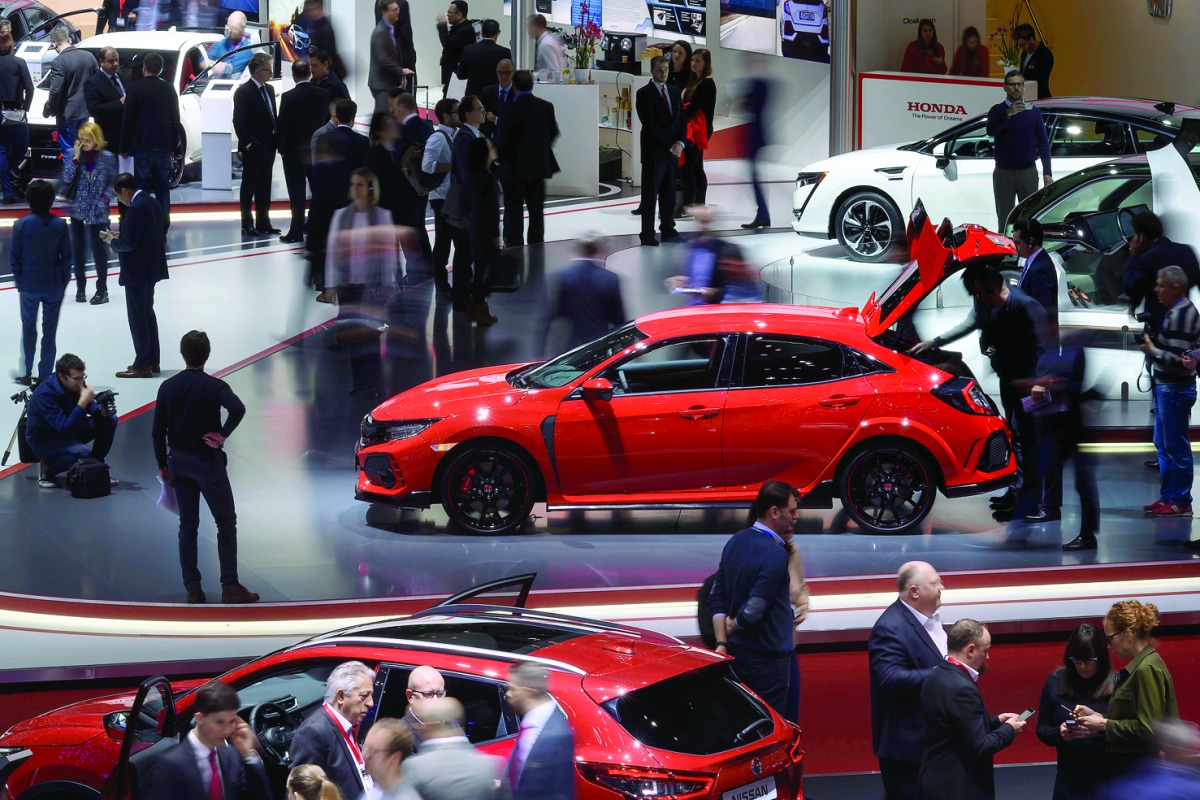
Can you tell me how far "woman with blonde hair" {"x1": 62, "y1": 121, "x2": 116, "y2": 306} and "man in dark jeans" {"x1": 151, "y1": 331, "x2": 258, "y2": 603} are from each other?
6.29 meters

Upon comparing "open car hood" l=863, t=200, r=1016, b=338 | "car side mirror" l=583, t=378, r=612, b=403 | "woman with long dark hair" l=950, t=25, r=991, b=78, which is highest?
"woman with long dark hair" l=950, t=25, r=991, b=78

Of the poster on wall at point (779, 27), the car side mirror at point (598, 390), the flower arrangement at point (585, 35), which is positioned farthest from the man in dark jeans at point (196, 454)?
the poster on wall at point (779, 27)

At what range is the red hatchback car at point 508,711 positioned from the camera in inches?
210

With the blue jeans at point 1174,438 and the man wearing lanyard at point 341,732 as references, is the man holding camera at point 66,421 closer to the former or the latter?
the man wearing lanyard at point 341,732

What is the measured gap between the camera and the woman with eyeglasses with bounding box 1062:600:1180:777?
5945 mm

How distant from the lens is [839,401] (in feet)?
31.4

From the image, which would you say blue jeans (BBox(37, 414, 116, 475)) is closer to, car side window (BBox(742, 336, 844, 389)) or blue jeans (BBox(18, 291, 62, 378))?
blue jeans (BBox(18, 291, 62, 378))

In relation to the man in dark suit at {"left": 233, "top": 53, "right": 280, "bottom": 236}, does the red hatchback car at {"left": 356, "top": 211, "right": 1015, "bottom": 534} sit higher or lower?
lower

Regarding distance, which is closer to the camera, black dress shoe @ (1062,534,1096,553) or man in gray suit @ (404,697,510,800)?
man in gray suit @ (404,697,510,800)

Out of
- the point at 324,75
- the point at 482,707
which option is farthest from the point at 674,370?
the point at 324,75

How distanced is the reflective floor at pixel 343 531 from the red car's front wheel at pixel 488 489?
0.41ft

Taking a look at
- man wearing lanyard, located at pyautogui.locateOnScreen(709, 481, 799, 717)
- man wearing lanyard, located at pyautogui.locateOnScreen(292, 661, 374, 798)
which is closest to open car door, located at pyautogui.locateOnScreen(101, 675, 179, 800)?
man wearing lanyard, located at pyautogui.locateOnScreen(292, 661, 374, 798)

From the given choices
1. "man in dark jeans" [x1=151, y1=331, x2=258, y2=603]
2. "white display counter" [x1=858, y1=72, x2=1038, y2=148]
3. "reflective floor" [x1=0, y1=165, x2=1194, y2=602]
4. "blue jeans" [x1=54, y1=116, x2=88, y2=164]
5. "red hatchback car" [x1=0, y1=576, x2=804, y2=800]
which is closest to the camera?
"red hatchback car" [x1=0, y1=576, x2=804, y2=800]

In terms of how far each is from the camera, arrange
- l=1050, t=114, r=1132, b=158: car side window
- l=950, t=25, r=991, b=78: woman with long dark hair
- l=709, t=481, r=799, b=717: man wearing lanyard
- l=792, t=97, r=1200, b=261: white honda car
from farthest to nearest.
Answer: l=950, t=25, r=991, b=78: woman with long dark hair, l=792, t=97, r=1200, b=261: white honda car, l=1050, t=114, r=1132, b=158: car side window, l=709, t=481, r=799, b=717: man wearing lanyard
